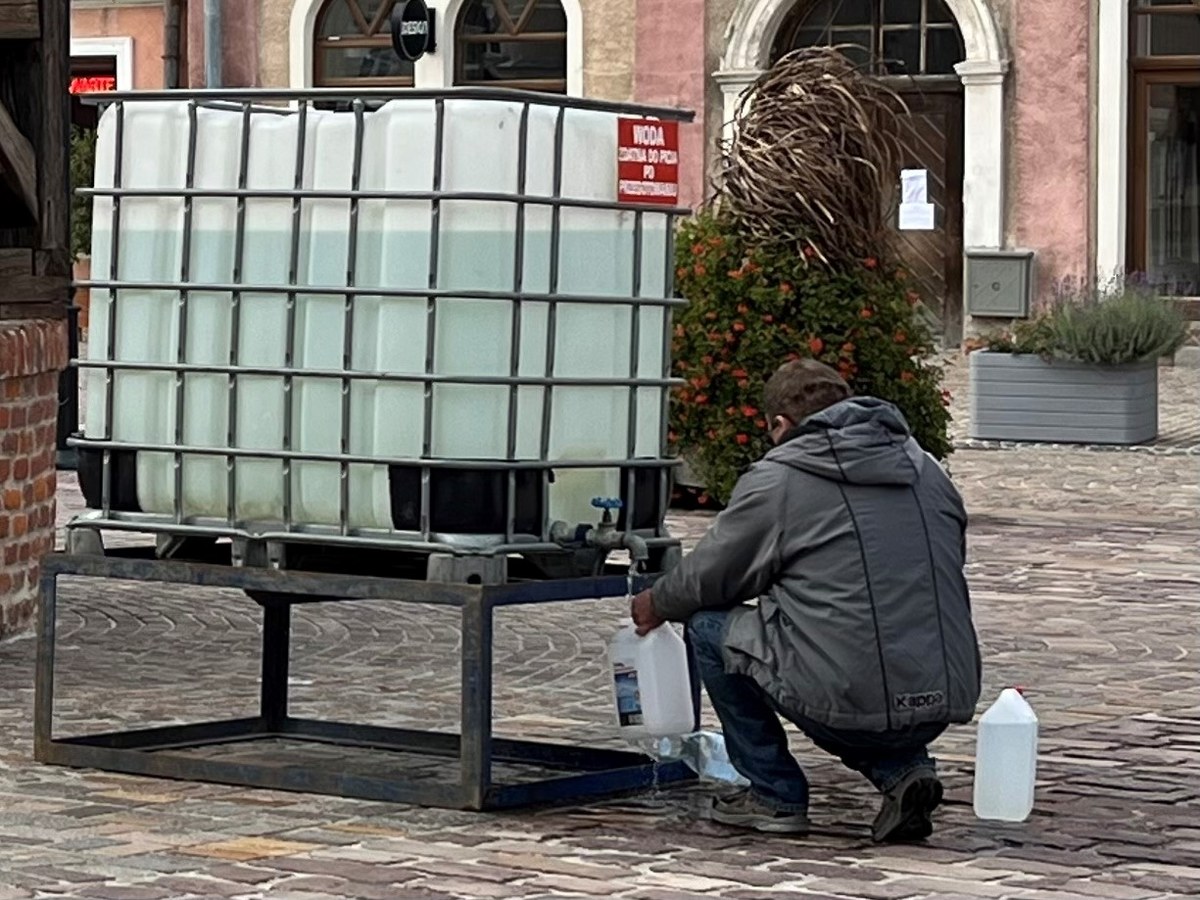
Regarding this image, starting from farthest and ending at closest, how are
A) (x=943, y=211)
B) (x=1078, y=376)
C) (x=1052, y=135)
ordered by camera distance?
(x=943, y=211), (x=1052, y=135), (x=1078, y=376)

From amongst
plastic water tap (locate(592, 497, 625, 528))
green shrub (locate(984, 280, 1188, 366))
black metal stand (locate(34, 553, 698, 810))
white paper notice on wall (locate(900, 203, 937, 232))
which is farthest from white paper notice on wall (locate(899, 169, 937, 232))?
plastic water tap (locate(592, 497, 625, 528))

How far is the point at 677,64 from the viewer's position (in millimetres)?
26969

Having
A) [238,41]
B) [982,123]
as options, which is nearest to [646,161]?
[982,123]

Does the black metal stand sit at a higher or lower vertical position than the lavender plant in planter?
lower

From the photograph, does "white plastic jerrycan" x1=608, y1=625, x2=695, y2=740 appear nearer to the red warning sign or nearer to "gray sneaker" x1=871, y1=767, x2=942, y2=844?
"gray sneaker" x1=871, y1=767, x2=942, y2=844

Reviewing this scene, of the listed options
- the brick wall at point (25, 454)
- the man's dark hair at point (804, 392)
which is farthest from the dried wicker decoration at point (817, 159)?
the man's dark hair at point (804, 392)

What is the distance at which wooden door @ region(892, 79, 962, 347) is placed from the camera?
25969 millimetres

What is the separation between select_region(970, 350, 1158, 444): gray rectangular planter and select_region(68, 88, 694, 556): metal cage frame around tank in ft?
36.3

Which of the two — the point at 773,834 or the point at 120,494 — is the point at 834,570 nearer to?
the point at 773,834

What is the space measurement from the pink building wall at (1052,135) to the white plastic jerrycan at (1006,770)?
1868 cm

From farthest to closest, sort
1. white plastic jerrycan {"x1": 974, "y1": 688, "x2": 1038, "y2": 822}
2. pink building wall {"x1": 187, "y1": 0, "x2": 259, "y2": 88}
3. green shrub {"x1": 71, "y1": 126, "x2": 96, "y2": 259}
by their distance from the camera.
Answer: pink building wall {"x1": 187, "y1": 0, "x2": 259, "y2": 88}, green shrub {"x1": 71, "y1": 126, "x2": 96, "y2": 259}, white plastic jerrycan {"x1": 974, "y1": 688, "x2": 1038, "y2": 822}

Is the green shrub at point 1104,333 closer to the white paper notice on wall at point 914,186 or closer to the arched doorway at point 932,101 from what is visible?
the white paper notice on wall at point 914,186

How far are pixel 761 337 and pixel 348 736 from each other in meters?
6.32

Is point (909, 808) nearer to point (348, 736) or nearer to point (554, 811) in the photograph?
point (554, 811)
